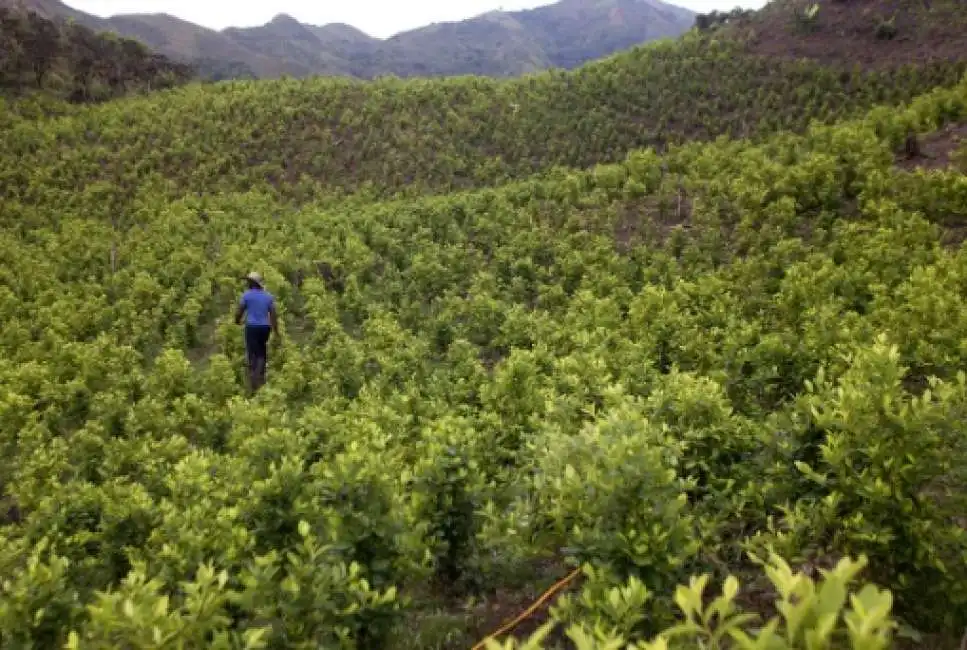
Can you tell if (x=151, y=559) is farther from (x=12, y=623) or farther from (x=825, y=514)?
(x=825, y=514)

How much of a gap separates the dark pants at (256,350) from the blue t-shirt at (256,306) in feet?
0.26

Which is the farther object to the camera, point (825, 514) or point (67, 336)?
point (67, 336)

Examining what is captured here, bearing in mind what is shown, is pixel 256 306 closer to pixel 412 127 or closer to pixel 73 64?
pixel 412 127

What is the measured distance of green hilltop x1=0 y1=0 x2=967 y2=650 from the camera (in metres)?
3.06

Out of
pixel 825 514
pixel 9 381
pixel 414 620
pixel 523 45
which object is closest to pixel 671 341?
pixel 825 514

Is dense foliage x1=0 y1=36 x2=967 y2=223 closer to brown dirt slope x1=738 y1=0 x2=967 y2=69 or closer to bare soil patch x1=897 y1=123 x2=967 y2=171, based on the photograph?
brown dirt slope x1=738 y1=0 x2=967 y2=69

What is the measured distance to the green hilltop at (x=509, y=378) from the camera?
3062 mm

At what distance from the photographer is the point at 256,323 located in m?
8.80

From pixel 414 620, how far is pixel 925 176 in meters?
12.1

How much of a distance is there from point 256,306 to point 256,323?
Answer: 0.25 meters

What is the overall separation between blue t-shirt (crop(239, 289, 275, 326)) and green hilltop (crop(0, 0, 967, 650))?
58 cm

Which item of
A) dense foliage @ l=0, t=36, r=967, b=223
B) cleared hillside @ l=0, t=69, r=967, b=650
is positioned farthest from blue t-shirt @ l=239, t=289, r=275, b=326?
dense foliage @ l=0, t=36, r=967, b=223

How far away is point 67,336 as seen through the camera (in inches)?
412

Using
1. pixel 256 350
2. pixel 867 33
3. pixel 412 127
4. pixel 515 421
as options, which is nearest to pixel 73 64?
pixel 412 127
